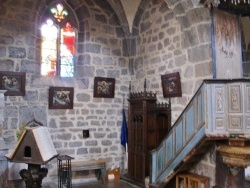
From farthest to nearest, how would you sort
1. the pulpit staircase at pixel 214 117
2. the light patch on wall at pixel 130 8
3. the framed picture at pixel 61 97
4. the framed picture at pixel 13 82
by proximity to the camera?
the light patch on wall at pixel 130 8 < the framed picture at pixel 61 97 < the framed picture at pixel 13 82 < the pulpit staircase at pixel 214 117

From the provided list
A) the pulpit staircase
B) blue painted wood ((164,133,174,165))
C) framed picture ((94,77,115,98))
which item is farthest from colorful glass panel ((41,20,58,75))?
the pulpit staircase

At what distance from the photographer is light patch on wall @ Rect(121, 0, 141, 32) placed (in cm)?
727

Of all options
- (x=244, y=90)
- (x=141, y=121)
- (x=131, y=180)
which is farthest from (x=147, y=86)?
(x=244, y=90)

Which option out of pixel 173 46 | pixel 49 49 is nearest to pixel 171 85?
pixel 173 46

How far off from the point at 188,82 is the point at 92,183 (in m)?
3.30

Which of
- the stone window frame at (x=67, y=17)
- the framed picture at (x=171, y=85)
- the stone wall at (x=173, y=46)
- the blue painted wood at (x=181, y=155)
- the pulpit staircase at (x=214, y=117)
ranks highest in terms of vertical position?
the stone window frame at (x=67, y=17)

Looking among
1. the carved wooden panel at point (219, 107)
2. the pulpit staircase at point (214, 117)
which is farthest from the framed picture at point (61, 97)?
the carved wooden panel at point (219, 107)

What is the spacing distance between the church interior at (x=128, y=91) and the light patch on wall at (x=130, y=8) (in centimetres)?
3

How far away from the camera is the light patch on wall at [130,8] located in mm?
7270

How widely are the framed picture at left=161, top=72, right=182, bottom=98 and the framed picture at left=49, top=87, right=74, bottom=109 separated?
2.30 m

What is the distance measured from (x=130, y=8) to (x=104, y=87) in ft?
7.09

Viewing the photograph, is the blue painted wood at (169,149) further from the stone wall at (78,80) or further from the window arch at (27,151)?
the window arch at (27,151)

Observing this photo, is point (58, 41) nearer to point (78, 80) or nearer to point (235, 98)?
point (78, 80)

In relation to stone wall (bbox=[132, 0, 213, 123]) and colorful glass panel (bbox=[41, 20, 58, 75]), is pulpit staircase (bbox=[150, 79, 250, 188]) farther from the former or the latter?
colorful glass panel (bbox=[41, 20, 58, 75])
